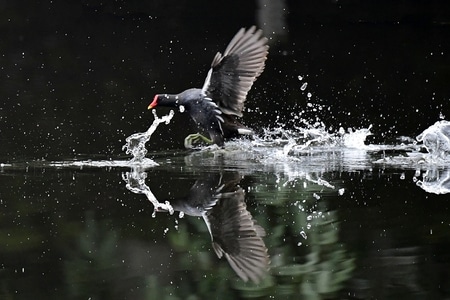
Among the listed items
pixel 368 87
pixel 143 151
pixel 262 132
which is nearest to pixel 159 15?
pixel 368 87

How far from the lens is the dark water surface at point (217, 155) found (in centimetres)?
350

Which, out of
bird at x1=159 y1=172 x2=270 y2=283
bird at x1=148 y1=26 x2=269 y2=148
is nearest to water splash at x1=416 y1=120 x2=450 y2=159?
bird at x1=148 y1=26 x2=269 y2=148

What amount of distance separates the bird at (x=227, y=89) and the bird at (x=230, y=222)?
0.85m

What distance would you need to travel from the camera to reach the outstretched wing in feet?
20.0

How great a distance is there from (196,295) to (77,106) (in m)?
5.14

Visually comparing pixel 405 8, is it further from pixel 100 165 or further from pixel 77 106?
pixel 100 165

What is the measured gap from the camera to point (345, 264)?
141 inches

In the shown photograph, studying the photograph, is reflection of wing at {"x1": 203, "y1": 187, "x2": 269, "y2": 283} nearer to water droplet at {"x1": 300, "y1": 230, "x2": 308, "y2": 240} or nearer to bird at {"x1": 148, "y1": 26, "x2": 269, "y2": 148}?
water droplet at {"x1": 300, "y1": 230, "x2": 308, "y2": 240}

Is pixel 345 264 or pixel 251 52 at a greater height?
pixel 251 52

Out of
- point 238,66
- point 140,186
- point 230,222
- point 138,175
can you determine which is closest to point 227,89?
point 238,66

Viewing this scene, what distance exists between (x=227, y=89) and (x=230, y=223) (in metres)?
2.09

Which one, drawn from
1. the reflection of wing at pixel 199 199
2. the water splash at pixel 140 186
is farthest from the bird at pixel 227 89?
the reflection of wing at pixel 199 199

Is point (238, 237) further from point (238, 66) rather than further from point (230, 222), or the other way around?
point (238, 66)

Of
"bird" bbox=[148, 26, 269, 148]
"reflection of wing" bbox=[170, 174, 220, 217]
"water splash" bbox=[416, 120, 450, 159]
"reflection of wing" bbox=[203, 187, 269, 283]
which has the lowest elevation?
"reflection of wing" bbox=[203, 187, 269, 283]
